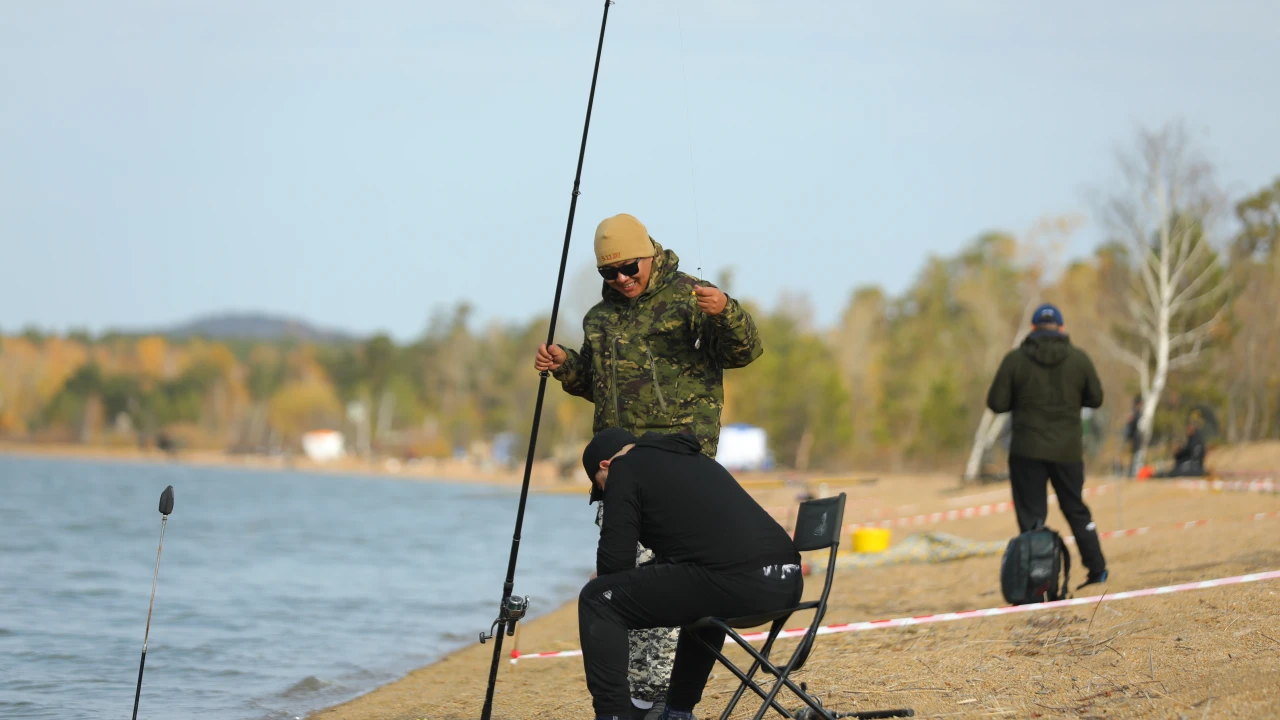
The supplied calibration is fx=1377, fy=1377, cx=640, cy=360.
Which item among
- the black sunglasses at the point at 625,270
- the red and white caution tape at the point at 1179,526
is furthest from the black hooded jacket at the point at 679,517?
the red and white caution tape at the point at 1179,526

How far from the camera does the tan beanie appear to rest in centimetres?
502

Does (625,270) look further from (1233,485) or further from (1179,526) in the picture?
(1233,485)

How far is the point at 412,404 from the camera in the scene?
123 metres

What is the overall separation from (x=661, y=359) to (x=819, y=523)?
0.90m

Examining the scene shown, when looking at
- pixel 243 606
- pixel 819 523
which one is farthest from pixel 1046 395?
pixel 243 606

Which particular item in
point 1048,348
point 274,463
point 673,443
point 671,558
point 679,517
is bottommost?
point 274,463

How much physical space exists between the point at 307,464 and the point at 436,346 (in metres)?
16.5

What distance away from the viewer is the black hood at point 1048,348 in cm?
834

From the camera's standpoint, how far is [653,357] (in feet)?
16.9

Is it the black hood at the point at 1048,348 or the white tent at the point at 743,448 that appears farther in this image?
the white tent at the point at 743,448

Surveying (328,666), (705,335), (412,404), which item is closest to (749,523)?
(705,335)

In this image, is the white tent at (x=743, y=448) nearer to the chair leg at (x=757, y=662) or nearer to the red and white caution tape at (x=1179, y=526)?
the red and white caution tape at (x=1179, y=526)

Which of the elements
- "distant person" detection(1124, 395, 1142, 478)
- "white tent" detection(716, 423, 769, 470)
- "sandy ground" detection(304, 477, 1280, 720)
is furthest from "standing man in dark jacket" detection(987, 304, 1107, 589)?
"white tent" detection(716, 423, 769, 470)

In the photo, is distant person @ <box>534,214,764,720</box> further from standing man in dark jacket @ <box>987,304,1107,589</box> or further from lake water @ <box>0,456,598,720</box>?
standing man in dark jacket @ <box>987,304,1107,589</box>
